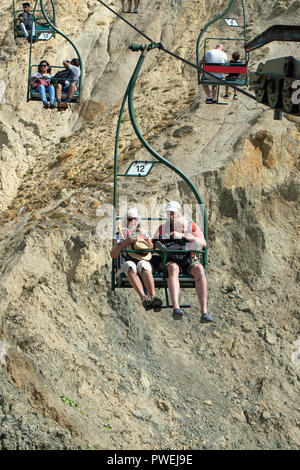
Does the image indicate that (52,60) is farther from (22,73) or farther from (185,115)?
(185,115)

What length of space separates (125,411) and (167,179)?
19.3 feet

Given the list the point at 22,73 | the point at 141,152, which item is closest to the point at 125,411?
the point at 141,152

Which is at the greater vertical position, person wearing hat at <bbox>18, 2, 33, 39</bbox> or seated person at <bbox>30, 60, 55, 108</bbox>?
person wearing hat at <bbox>18, 2, 33, 39</bbox>

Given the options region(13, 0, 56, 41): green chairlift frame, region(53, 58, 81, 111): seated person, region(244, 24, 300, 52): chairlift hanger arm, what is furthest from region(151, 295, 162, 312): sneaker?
region(13, 0, 56, 41): green chairlift frame

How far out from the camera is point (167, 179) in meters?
19.4

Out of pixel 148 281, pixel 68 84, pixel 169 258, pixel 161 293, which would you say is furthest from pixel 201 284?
pixel 68 84

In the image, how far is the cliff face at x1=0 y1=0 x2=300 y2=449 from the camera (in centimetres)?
1512

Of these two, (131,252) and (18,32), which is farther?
(18,32)

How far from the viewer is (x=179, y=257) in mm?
12414

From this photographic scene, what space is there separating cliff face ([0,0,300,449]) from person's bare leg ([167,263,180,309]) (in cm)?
313

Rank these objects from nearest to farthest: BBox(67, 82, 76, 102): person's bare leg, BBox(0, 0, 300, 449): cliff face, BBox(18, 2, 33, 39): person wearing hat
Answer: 1. BBox(0, 0, 300, 449): cliff face
2. BBox(67, 82, 76, 102): person's bare leg
3. BBox(18, 2, 33, 39): person wearing hat

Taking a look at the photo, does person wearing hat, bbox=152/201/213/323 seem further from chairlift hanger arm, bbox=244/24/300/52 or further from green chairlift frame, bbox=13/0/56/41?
green chairlift frame, bbox=13/0/56/41

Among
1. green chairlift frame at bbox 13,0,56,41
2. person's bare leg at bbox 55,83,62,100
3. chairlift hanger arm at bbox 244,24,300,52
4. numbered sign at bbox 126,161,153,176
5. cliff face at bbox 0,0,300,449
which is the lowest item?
cliff face at bbox 0,0,300,449

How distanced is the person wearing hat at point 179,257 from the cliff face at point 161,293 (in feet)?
10.6
